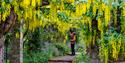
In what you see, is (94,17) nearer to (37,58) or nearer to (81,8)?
(81,8)

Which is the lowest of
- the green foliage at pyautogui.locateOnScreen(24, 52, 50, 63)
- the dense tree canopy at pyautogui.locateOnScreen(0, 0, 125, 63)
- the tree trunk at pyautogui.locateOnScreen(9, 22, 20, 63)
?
the green foliage at pyautogui.locateOnScreen(24, 52, 50, 63)

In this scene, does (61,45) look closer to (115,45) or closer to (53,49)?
(53,49)

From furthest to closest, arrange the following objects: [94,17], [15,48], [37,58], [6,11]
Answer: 1. [37,58]
2. [15,48]
3. [94,17]
4. [6,11]

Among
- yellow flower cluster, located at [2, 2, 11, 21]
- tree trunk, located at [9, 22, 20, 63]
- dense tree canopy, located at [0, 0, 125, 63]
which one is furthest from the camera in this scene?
tree trunk, located at [9, 22, 20, 63]

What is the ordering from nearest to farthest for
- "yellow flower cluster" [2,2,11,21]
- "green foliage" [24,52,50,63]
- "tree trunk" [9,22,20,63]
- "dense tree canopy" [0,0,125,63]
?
"yellow flower cluster" [2,2,11,21]
"dense tree canopy" [0,0,125,63]
"tree trunk" [9,22,20,63]
"green foliage" [24,52,50,63]

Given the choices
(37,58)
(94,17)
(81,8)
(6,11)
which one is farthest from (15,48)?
(37,58)

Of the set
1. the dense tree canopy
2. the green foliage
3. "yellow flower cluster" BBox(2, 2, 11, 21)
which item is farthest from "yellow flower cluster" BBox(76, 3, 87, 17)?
the green foliage

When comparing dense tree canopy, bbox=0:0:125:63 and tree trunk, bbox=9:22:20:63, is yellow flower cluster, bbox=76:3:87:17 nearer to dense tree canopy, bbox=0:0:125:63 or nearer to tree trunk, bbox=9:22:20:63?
dense tree canopy, bbox=0:0:125:63

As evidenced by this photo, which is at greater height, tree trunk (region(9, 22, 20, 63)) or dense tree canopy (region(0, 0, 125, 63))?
dense tree canopy (region(0, 0, 125, 63))

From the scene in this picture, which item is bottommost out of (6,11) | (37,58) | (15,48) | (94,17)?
(37,58)

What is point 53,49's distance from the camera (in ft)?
51.0

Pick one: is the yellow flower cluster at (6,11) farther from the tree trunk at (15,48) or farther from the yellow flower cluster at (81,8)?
the tree trunk at (15,48)

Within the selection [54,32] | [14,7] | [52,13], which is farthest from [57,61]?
[14,7]

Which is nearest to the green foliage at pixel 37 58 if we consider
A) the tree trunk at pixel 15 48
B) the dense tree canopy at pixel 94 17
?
the tree trunk at pixel 15 48
